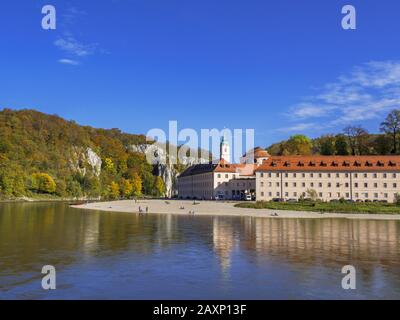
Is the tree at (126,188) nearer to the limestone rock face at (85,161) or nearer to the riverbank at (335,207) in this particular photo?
the limestone rock face at (85,161)

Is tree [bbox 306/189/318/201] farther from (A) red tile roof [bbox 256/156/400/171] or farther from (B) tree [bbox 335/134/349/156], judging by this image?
(B) tree [bbox 335/134/349/156]

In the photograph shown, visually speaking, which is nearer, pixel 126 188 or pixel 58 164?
pixel 58 164

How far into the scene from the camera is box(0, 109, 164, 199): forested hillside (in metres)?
141

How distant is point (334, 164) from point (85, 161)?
363ft

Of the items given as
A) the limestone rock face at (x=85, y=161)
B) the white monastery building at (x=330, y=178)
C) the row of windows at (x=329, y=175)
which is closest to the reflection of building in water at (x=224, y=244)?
the white monastery building at (x=330, y=178)

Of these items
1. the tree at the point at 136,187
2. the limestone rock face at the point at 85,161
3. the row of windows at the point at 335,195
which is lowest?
the row of windows at the point at 335,195

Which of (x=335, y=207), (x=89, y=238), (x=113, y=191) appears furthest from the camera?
(x=113, y=191)

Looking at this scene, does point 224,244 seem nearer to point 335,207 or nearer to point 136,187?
point 335,207

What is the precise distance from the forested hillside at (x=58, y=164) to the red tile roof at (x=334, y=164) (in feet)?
257

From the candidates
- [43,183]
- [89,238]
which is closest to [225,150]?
[43,183]

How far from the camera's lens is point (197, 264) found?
2469 centimetres

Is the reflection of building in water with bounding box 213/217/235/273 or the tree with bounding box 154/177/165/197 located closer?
the reflection of building in water with bounding box 213/217/235/273

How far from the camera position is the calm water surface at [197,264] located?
18625mm

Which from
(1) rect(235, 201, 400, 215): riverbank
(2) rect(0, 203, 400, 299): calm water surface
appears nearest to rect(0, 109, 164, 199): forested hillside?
(1) rect(235, 201, 400, 215): riverbank
